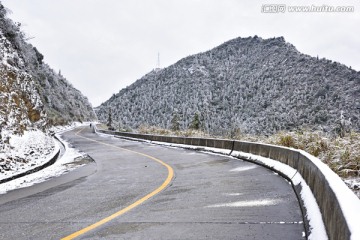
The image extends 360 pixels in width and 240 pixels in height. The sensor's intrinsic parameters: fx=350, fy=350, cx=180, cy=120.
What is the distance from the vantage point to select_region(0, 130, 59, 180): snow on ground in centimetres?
1167

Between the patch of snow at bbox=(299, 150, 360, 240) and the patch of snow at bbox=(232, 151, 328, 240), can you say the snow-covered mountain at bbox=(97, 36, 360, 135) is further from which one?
the patch of snow at bbox=(299, 150, 360, 240)

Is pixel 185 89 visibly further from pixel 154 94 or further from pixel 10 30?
pixel 10 30

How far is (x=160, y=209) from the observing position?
6.25m

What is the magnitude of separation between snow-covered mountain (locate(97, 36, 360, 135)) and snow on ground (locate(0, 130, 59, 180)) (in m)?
66.2

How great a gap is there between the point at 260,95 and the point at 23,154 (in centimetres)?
14184

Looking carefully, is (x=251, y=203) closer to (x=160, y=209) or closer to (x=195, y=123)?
(x=160, y=209)

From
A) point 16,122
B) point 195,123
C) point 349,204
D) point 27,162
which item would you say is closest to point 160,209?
point 349,204

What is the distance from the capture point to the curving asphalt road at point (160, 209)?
16.1ft

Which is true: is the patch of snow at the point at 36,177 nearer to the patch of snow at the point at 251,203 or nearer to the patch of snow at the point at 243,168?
the patch of snow at the point at 251,203

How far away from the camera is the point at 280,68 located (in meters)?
158

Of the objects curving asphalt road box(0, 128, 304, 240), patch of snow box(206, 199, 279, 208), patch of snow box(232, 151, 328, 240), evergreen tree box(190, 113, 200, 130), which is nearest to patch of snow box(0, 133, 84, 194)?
curving asphalt road box(0, 128, 304, 240)

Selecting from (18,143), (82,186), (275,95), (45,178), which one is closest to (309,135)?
(82,186)

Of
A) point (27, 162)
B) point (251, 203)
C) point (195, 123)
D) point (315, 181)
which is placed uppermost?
point (195, 123)

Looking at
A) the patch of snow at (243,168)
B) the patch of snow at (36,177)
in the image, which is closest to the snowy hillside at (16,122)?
the patch of snow at (36,177)
